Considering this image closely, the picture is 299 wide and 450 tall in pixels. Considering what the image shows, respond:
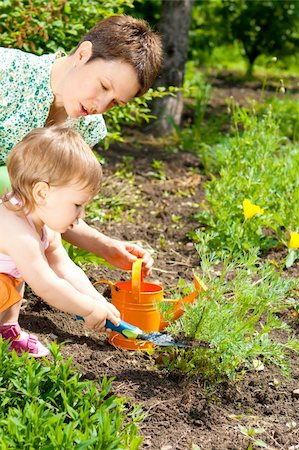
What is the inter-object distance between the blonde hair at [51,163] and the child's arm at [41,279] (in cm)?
13

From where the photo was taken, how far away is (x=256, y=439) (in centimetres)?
266

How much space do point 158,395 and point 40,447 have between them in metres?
0.68

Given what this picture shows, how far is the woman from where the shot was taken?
3264 millimetres

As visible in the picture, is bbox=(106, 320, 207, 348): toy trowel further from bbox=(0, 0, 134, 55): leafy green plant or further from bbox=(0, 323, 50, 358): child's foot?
bbox=(0, 0, 134, 55): leafy green plant

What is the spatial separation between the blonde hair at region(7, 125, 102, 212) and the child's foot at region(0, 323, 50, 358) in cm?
46

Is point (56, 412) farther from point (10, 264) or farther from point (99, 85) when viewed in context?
point (99, 85)

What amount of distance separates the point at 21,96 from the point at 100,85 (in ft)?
1.44

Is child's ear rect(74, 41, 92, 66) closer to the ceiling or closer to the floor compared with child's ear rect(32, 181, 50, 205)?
closer to the ceiling

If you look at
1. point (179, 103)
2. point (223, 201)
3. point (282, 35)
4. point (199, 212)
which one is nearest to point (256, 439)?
point (223, 201)

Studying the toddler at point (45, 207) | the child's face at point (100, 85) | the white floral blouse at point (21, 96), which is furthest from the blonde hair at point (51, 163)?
the white floral blouse at point (21, 96)

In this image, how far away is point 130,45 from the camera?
3.29 meters

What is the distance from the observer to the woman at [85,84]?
128 inches

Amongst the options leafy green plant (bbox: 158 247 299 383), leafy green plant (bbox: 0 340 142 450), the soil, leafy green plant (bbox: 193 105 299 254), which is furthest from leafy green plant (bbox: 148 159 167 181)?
leafy green plant (bbox: 0 340 142 450)

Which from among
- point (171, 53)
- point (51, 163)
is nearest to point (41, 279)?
point (51, 163)
